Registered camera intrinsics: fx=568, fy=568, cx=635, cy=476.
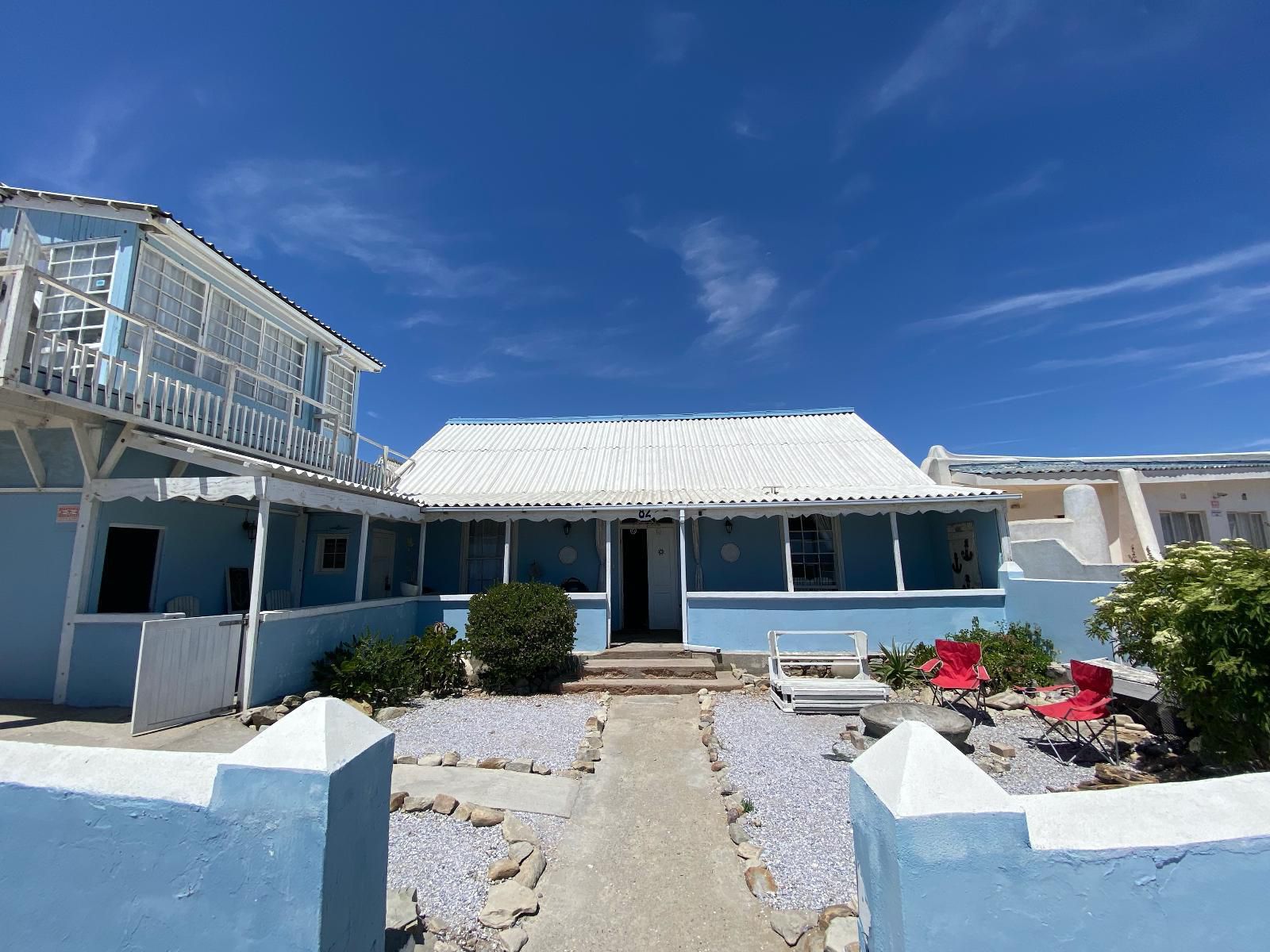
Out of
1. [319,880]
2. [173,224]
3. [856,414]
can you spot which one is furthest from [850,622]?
[173,224]

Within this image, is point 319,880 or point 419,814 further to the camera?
point 419,814

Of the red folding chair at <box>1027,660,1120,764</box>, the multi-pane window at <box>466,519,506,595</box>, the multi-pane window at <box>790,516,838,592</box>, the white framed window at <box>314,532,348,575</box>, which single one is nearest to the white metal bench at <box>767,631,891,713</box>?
the red folding chair at <box>1027,660,1120,764</box>

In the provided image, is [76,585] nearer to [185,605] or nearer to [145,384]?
[185,605]

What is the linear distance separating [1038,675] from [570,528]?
916cm

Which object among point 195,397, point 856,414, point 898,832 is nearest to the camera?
point 898,832

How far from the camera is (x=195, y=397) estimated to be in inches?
332

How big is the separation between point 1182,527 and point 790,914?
19294 millimetres

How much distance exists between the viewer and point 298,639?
27.5 ft

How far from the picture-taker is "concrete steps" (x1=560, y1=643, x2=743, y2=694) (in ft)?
32.3

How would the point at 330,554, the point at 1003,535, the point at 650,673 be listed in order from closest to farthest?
→ the point at 650,673 → the point at 1003,535 → the point at 330,554

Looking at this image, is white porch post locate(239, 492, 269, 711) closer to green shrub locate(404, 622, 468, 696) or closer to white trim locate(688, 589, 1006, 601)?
green shrub locate(404, 622, 468, 696)

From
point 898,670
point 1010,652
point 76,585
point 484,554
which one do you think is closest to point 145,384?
point 76,585

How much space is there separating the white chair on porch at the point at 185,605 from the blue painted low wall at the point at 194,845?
7.96 metres

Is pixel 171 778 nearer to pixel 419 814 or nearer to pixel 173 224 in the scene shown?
pixel 419 814
